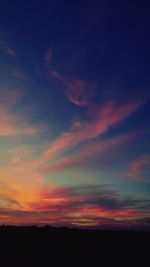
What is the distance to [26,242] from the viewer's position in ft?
122

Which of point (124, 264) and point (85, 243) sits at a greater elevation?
point (85, 243)

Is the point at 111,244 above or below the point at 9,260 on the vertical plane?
above

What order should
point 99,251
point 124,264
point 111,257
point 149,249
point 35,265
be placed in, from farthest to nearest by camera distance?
point 149,249 < point 99,251 < point 111,257 < point 124,264 < point 35,265

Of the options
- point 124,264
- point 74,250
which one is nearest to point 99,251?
point 74,250

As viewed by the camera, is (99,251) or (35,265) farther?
(99,251)

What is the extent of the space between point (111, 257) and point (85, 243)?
702 centimetres

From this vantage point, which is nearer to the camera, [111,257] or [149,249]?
[111,257]

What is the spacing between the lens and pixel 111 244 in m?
40.8

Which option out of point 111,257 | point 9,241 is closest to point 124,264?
point 111,257

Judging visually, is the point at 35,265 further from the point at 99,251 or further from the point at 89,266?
the point at 99,251

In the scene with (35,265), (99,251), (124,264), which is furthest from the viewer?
(99,251)

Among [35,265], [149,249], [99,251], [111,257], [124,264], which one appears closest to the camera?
[35,265]

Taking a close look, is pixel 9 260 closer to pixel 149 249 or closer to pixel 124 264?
pixel 124 264

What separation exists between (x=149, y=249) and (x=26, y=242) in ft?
43.9
